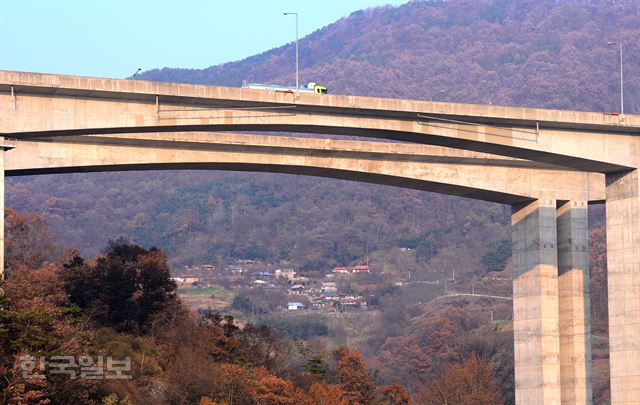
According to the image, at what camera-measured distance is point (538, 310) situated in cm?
5803

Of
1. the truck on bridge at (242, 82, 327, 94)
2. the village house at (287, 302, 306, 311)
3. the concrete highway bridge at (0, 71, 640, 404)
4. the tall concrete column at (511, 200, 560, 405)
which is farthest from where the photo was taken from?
the village house at (287, 302, 306, 311)

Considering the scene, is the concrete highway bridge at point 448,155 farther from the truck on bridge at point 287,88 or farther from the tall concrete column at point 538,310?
the truck on bridge at point 287,88

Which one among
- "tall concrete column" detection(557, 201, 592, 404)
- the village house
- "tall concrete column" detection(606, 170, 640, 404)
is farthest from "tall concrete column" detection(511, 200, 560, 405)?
the village house

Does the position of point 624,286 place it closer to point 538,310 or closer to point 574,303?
point 538,310

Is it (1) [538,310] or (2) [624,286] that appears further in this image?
(1) [538,310]

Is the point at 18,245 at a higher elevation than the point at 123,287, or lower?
higher

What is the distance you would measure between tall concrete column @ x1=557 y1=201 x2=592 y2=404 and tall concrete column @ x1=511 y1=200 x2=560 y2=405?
1.03 meters

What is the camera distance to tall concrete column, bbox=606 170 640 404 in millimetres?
50250

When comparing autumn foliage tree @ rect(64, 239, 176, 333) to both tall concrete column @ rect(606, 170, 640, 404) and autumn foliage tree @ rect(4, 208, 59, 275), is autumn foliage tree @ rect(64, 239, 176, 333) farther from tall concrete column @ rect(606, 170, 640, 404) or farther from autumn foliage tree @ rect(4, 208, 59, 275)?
tall concrete column @ rect(606, 170, 640, 404)

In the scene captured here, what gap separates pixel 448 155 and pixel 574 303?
9.45 m

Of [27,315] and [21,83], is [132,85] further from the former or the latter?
[27,315]

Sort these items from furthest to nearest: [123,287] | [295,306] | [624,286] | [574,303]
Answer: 1. [295,306]
2. [123,287]
3. [574,303]
4. [624,286]

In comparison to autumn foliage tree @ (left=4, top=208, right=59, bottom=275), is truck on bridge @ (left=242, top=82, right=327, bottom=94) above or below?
above

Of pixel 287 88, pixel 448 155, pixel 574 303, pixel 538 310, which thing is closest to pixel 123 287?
pixel 448 155
